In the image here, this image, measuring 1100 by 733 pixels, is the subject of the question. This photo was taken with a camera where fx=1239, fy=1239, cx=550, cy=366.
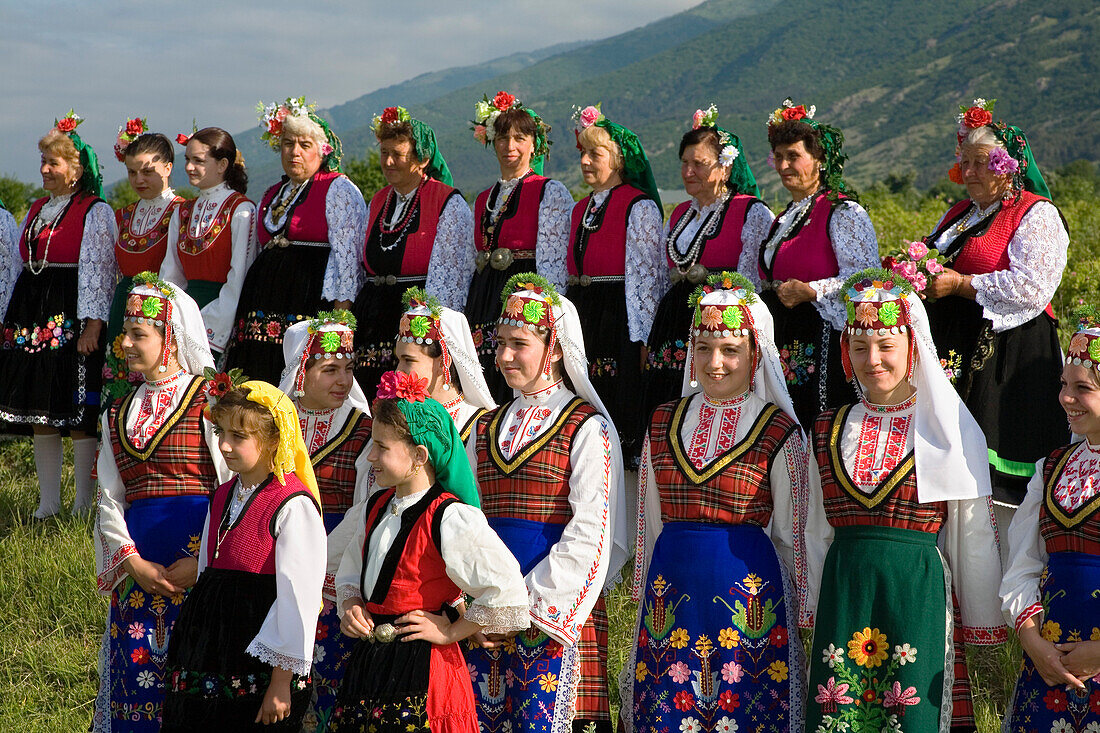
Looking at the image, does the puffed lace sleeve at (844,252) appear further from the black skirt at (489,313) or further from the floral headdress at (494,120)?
the floral headdress at (494,120)

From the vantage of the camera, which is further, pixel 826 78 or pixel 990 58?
pixel 826 78

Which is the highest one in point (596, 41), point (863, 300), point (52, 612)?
point (596, 41)

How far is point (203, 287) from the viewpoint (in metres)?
6.61

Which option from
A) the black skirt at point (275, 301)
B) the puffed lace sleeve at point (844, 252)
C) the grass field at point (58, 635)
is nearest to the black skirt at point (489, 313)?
the black skirt at point (275, 301)

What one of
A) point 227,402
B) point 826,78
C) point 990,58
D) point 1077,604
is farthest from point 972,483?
point 826,78

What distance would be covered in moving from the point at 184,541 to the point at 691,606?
184 cm

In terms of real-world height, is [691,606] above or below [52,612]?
above

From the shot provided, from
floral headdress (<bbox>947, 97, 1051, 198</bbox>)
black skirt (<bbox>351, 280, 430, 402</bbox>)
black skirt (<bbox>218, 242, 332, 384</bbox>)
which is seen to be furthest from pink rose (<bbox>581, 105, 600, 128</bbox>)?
floral headdress (<bbox>947, 97, 1051, 198</bbox>)

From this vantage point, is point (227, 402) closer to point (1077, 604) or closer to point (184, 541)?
point (184, 541)

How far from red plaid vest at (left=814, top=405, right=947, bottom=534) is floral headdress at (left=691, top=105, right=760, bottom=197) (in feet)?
6.98

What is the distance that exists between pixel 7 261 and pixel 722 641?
17.3ft

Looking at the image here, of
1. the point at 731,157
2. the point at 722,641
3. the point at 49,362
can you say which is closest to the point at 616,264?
the point at 731,157

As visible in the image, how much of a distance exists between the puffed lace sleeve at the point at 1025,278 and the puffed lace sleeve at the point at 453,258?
2.52 meters

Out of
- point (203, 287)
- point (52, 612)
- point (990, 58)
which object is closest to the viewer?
point (52, 612)
